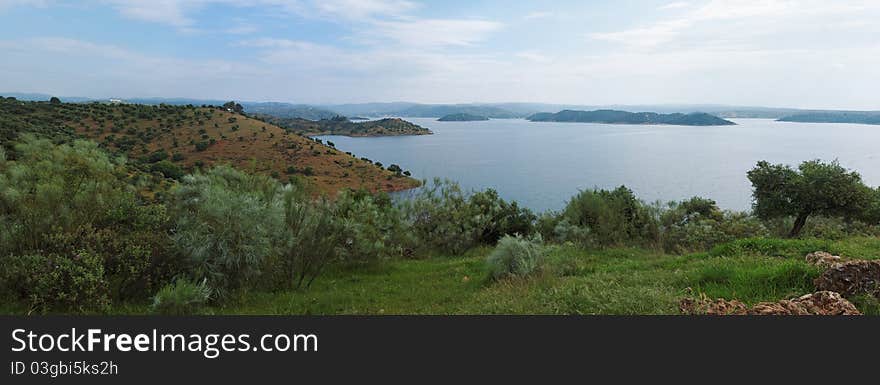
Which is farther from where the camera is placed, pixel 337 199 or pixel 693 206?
pixel 693 206

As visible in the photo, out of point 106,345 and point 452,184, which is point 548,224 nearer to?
point 452,184

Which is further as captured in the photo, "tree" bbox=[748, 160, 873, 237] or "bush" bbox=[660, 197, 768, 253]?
"tree" bbox=[748, 160, 873, 237]

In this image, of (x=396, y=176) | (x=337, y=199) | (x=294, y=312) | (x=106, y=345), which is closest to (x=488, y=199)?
(x=337, y=199)

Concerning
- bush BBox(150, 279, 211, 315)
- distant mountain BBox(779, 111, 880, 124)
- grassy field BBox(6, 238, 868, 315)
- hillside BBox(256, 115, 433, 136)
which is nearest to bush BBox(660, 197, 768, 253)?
grassy field BBox(6, 238, 868, 315)

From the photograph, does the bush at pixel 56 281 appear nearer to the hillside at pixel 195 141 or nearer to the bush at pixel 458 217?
the bush at pixel 458 217

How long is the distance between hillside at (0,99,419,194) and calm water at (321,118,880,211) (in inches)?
411

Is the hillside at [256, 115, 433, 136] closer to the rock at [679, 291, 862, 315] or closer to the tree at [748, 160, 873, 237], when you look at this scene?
the tree at [748, 160, 873, 237]

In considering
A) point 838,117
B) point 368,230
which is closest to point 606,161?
point 368,230

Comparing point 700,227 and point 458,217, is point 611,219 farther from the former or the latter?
point 458,217

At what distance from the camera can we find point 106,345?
11.2 ft

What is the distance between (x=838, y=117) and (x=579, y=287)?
188 meters

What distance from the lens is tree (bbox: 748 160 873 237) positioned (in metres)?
14.8

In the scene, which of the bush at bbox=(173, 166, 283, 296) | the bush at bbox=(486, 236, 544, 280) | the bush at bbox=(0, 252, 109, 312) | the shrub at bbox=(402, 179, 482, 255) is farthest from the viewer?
the shrub at bbox=(402, 179, 482, 255)

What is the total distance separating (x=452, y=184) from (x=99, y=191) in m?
12.3
